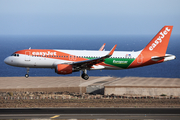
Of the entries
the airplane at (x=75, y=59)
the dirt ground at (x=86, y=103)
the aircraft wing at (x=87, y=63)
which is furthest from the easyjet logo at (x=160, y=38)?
the dirt ground at (x=86, y=103)

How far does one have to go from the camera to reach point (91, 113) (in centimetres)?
3616

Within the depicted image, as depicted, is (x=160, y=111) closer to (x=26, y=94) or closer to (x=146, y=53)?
(x=146, y=53)

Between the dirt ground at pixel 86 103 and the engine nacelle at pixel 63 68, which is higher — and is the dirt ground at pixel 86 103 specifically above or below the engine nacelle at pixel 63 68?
below

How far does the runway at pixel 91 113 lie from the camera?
34.0 meters

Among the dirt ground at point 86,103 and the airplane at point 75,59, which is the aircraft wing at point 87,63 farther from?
the dirt ground at point 86,103

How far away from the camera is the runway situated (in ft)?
111

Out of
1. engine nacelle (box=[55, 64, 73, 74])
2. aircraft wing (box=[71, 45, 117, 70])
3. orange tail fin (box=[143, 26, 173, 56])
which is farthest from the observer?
orange tail fin (box=[143, 26, 173, 56])

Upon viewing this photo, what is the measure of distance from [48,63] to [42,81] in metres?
18.4

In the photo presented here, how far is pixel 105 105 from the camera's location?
4188cm

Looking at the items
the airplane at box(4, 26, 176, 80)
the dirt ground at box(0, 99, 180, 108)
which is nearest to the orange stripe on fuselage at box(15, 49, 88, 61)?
the airplane at box(4, 26, 176, 80)

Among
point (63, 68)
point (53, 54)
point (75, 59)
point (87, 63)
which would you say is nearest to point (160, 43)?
point (87, 63)

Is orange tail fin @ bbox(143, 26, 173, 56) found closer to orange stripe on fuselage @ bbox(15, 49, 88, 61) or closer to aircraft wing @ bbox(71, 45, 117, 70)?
aircraft wing @ bbox(71, 45, 117, 70)

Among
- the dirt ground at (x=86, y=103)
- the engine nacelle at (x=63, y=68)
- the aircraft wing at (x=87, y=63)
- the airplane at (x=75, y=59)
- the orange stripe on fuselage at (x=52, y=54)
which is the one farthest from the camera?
the orange stripe on fuselage at (x=52, y=54)

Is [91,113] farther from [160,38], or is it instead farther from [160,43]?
[160,38]
